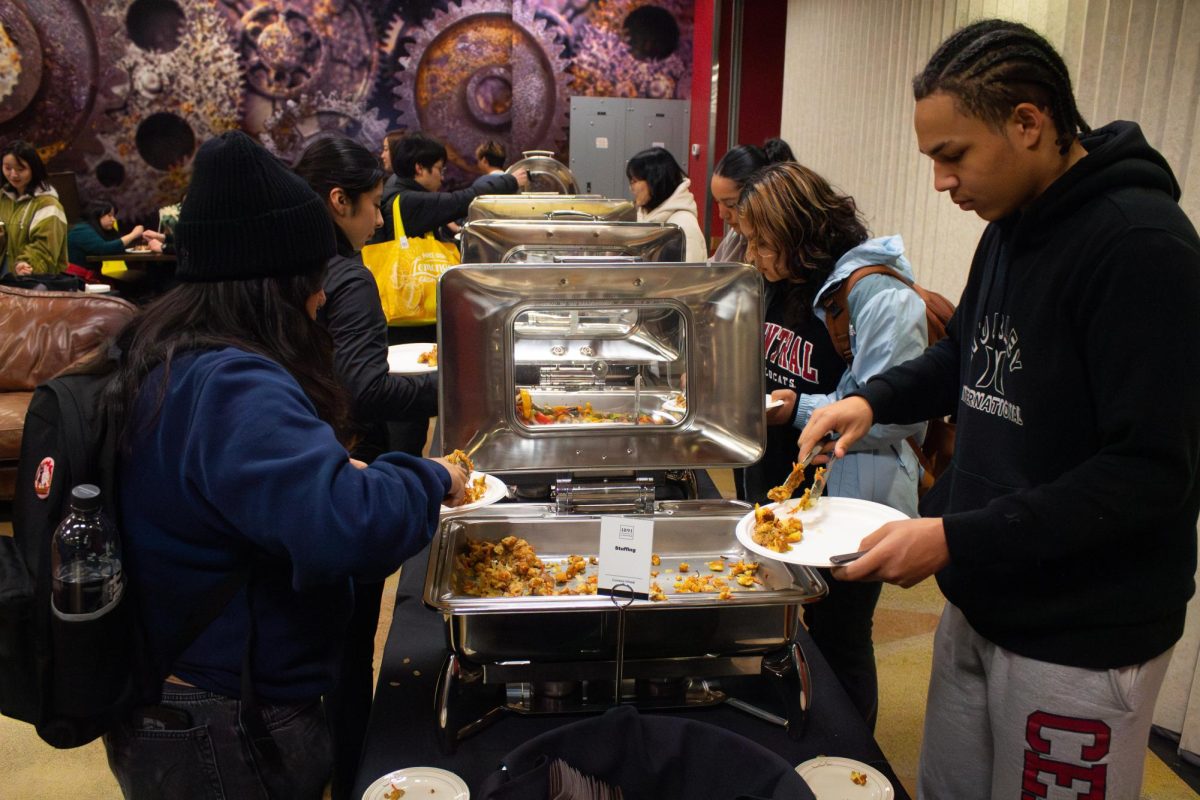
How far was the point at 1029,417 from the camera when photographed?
1236mm

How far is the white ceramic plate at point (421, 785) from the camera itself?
1200mm

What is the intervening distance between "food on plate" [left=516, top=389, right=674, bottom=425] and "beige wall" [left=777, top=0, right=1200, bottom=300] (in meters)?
1.47

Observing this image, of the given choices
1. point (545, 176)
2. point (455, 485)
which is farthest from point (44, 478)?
point (545, 176)

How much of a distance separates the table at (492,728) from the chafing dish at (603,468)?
0.03 metres

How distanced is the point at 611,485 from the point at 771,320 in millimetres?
819

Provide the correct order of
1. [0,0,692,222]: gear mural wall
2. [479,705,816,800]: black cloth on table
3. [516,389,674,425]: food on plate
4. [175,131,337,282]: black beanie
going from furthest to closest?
[0,0,692,222]: gear mural wall → [516,389,674,425]: food on plate → [175,131,337,282]: black beanie → [479,705,816,800]: black cloth on table

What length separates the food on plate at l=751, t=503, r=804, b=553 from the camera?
139 centimetres

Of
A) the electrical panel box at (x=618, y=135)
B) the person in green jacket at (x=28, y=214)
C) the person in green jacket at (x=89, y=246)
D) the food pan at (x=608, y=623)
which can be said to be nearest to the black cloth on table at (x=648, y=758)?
the food pan at (x=608, y=623)

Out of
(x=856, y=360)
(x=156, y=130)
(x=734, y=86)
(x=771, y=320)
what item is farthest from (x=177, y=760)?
(x=156, y=130)

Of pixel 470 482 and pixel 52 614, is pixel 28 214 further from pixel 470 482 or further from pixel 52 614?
pixel 52 614

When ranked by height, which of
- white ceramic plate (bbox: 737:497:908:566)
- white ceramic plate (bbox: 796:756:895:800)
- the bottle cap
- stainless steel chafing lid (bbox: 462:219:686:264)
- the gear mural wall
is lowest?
white ceramic plate (bbox: 796:756:895:800)

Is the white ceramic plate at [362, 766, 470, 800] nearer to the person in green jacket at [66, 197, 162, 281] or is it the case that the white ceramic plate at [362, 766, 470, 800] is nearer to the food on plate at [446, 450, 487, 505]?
the food on plate at [446, 450, 487, 505]

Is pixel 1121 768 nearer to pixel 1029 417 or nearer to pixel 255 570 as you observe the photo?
pixel 1029 417

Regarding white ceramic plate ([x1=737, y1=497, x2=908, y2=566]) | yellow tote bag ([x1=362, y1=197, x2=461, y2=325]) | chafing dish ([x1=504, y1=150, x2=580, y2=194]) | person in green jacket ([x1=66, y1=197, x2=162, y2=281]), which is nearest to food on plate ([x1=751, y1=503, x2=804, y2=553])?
white ceramic plate ([x1=737, y1=497, x2=908, y2=566])
